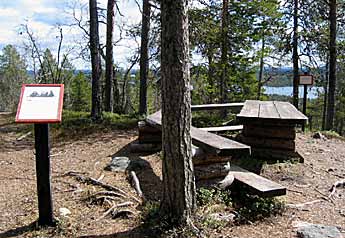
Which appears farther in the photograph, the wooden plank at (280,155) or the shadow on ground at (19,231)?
the wooden plank at (280,155)

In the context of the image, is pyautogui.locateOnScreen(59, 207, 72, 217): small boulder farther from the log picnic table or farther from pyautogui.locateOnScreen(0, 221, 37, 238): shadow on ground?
the log picnic table

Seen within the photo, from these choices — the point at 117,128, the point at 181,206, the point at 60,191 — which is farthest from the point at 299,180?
the point at 117,128

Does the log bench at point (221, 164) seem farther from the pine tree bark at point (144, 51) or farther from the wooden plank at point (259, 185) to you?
the pine tree bark at point (144, 51)

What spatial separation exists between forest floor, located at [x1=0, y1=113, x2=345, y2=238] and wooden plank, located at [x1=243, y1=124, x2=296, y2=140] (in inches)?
18.1

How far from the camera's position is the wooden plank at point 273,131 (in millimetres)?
5164

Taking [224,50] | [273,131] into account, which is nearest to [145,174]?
[273,131]

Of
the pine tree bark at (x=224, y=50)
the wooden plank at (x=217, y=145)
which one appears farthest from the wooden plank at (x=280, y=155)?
the pine tree bark at (x=224, y=50)

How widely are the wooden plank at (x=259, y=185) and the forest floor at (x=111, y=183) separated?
265mm

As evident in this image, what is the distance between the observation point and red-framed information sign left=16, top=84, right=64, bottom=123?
2.94 m

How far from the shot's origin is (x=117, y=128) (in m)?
7.91

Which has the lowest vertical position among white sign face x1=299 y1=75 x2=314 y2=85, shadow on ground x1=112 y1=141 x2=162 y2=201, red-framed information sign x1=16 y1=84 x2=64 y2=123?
shadow on ground x1=112 y1=141 x2=162 y2=201

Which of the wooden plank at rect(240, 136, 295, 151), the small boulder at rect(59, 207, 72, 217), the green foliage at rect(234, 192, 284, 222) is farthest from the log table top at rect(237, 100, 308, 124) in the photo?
the small boulder at rect(59, 207, 72, 217)

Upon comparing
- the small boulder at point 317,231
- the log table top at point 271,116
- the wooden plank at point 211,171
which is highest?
the log table top at point 271,116

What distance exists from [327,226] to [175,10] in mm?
2424
